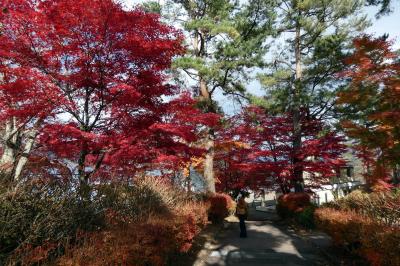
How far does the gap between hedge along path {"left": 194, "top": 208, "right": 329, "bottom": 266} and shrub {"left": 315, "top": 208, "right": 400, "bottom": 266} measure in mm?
981

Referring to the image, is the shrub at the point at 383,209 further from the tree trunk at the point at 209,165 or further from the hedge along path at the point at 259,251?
the tree trunk at the point at 209,165

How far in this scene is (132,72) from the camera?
8.95m

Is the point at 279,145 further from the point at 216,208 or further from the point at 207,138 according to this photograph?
the point at 216,208

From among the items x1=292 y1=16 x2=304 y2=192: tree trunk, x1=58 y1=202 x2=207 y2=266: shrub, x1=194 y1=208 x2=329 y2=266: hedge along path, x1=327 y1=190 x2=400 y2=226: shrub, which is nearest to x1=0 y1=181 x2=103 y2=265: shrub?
x1=58 y1=202 x2=207 y2=266: shrub

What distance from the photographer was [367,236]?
23.0ft

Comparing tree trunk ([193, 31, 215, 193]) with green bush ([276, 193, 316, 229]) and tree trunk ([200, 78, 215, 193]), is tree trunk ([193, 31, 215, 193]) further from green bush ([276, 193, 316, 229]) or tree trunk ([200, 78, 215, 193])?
green bush ([276, 193, 316, 229])

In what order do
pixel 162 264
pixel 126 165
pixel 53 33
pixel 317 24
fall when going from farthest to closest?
pixel 317 24
pixel 126 165
pixel 53 33
pixel 162 264

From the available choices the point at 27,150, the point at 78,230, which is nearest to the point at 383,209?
the point at 78,230

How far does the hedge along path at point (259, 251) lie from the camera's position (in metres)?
9.80

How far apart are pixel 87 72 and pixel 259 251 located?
7340 millimetres

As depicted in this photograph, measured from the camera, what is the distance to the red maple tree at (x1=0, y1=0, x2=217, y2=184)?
8117 millimetres

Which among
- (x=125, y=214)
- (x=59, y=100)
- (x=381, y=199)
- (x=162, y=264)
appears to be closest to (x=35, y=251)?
(x=162, y=264)

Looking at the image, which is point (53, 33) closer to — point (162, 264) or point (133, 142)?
point (133, 142)

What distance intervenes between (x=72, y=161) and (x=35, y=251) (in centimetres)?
736
